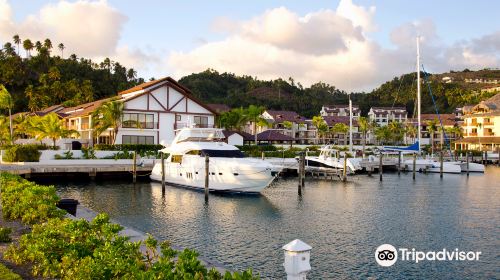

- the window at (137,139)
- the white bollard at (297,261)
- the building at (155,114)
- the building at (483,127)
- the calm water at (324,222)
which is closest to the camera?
the white bollard at (297,261)

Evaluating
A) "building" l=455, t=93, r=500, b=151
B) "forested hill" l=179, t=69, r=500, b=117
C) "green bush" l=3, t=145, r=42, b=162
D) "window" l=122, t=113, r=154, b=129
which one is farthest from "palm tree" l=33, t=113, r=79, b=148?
"forested hill" l=179, t=69, r=500, b=117

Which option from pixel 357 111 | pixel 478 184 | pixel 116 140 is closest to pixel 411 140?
pixel 357 111

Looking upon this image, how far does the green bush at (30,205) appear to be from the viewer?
16375mm

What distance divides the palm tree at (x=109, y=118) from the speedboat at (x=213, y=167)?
685 inches

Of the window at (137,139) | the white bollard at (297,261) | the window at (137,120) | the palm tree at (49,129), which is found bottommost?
the white bollard at (297,261)

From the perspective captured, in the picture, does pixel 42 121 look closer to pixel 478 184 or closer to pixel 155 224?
pixel 155 224

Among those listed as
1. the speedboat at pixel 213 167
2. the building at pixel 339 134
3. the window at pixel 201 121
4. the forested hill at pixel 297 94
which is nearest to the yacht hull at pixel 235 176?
the speedboat at pixel 213 167

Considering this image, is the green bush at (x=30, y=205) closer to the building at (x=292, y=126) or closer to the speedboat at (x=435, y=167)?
the speedboat at (x=435, y=167)

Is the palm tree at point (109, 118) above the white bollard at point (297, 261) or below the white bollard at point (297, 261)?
above

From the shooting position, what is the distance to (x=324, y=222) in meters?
25.8

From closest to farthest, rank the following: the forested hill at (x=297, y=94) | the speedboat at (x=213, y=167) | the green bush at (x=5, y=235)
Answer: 1. the green bush at (x=5, y=235)
2. the speedboat at (x=213, y=167)
3. the forested hill at (x=297, y=94)

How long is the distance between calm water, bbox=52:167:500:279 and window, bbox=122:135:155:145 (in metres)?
18.0

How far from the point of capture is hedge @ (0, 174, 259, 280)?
8664 millimetres

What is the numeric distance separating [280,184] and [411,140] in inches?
3950
